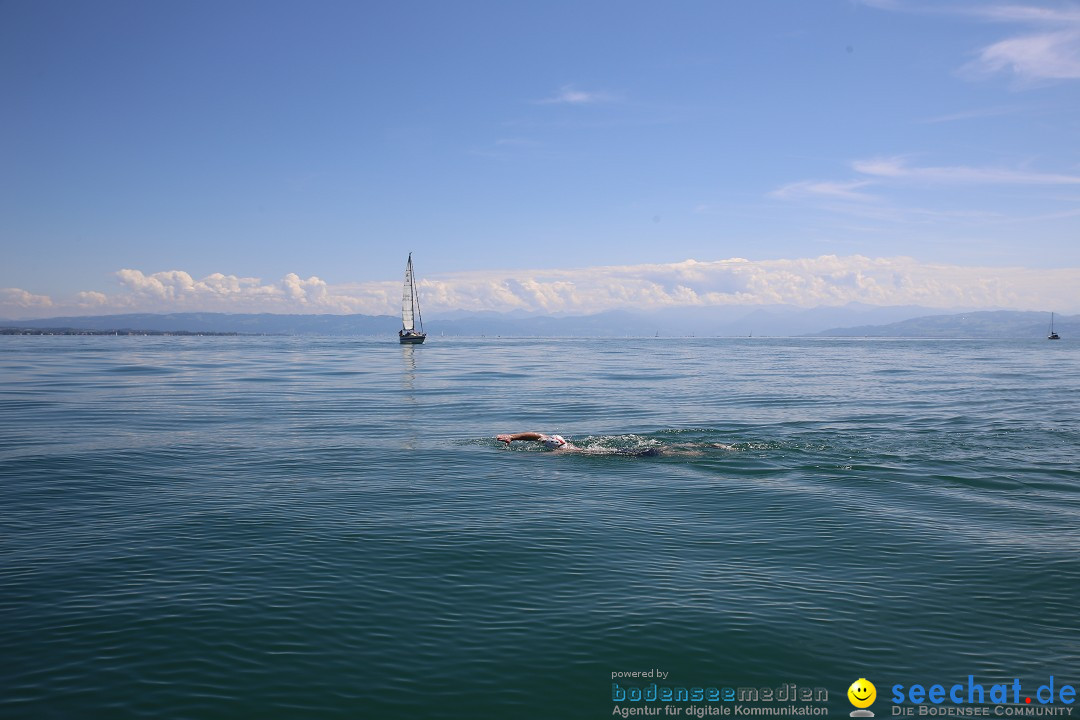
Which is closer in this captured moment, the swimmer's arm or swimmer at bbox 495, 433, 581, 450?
swimmer at bbox 495, 433, 581, 450

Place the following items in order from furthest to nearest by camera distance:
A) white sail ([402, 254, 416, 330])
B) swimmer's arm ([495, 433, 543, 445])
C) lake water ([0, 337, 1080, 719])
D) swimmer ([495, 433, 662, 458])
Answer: white sail ([402, 254, 416, 330]) < swimmer's arm ([495, 433, 543, 445]) < swimmer ([495, 433, 662, 458]) < lake water ([0, 337, 1080, 719])

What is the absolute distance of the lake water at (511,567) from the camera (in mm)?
9930

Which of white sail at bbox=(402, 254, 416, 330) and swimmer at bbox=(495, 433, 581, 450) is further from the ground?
white sail at bbox=(402, 254, 416, 330)

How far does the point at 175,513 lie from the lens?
18.4 m

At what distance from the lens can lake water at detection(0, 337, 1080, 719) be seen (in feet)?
32.6

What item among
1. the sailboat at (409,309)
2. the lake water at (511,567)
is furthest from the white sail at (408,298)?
the lake water at (511,567)

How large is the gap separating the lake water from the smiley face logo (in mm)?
216

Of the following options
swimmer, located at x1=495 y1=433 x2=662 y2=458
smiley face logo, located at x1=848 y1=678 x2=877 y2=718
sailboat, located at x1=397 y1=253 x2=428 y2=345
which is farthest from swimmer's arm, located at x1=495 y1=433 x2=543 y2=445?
sailboat, located at x1=397 y1=253 x2=428 y2=345

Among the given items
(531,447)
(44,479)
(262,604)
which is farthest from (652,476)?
(44,479)

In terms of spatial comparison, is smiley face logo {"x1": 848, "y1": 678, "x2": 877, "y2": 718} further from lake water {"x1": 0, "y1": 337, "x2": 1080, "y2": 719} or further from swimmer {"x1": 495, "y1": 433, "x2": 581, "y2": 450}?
swimmer {"x1": 495, "y1": 433, "x2": 581, "y2": 450}

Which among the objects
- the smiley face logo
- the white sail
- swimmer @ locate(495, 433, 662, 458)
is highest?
the white sail

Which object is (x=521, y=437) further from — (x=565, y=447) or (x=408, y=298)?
(x=408, y=298)

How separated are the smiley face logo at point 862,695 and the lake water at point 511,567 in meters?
0.22

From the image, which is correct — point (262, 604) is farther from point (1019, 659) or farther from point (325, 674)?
point (1019, 659)
